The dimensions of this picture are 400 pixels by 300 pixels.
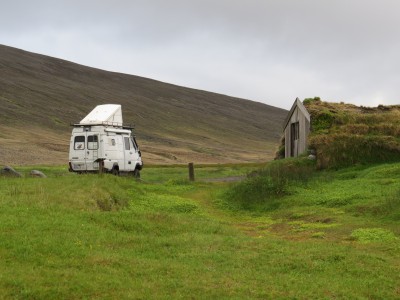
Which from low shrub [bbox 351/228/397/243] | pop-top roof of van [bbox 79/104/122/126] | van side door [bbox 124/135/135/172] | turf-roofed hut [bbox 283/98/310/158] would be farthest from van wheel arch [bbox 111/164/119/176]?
low shrub [bbox 351/228/397/243]

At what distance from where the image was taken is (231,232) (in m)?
14.3

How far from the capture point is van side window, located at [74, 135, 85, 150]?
27.2 metres

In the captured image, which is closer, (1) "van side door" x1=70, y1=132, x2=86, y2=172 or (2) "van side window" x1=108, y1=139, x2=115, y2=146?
(1) "van side door" x1=70, y1=132, x2=86, y2=172

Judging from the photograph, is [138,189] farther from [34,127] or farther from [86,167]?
[34,127]

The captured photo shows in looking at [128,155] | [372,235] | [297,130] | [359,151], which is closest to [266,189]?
[359,151]

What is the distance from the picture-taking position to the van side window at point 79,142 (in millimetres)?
27219

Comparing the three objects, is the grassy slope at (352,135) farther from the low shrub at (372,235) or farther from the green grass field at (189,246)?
the low shrub at (372,235)

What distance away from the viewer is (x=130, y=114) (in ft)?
343

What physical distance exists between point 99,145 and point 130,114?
78.4 metres

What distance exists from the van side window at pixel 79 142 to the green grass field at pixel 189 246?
718cm

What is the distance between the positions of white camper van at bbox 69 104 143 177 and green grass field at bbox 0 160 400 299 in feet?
22.6

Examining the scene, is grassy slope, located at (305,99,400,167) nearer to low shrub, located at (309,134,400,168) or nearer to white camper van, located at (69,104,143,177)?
low shrub, located at (309,134,400,168)

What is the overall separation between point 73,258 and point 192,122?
104730mm

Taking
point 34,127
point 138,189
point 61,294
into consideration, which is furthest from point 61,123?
point 61,294
